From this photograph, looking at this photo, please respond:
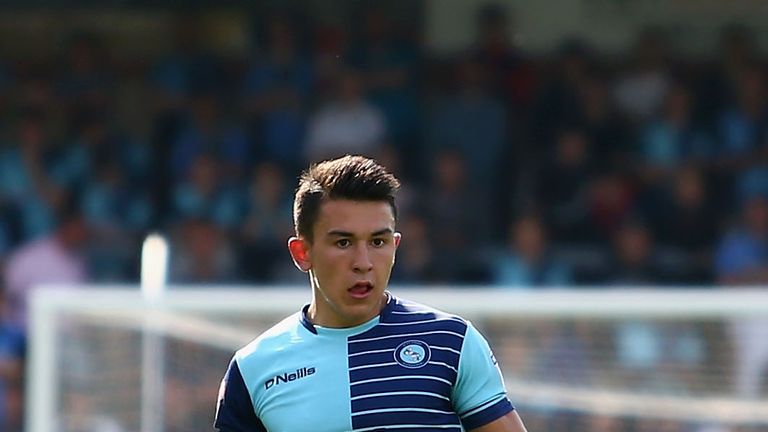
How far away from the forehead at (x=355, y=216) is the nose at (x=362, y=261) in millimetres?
35

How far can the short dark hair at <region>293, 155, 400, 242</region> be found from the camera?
136 inches

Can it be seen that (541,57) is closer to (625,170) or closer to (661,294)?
(625,170)

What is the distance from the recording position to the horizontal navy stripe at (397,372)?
134 inches

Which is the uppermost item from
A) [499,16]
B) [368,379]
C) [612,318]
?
[499,16]

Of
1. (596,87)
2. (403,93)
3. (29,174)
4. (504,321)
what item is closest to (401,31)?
(403,93)

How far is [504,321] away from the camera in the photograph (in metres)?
6.76

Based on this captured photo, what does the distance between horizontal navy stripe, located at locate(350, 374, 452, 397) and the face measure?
14 cm

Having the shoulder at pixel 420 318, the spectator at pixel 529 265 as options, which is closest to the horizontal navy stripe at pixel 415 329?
the shoulder at pixel 420 318

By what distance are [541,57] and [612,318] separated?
5.04 metres

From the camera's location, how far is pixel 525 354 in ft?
22.6

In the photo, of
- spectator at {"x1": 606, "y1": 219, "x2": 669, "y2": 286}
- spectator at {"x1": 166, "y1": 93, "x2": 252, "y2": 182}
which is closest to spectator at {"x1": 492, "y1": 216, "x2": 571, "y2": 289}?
spectator at {"x1": 606, "y1": 219, "x2": 669, "y2": 286}

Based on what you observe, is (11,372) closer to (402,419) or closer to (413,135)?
(413,135)

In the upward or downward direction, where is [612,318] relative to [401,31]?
downward

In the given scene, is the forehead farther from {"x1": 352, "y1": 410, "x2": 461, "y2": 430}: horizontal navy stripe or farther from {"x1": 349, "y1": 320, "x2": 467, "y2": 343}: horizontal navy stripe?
{"x1": 352, "y1": 410, "x2": 461, "y2": 430}: horizontal navy stripe
